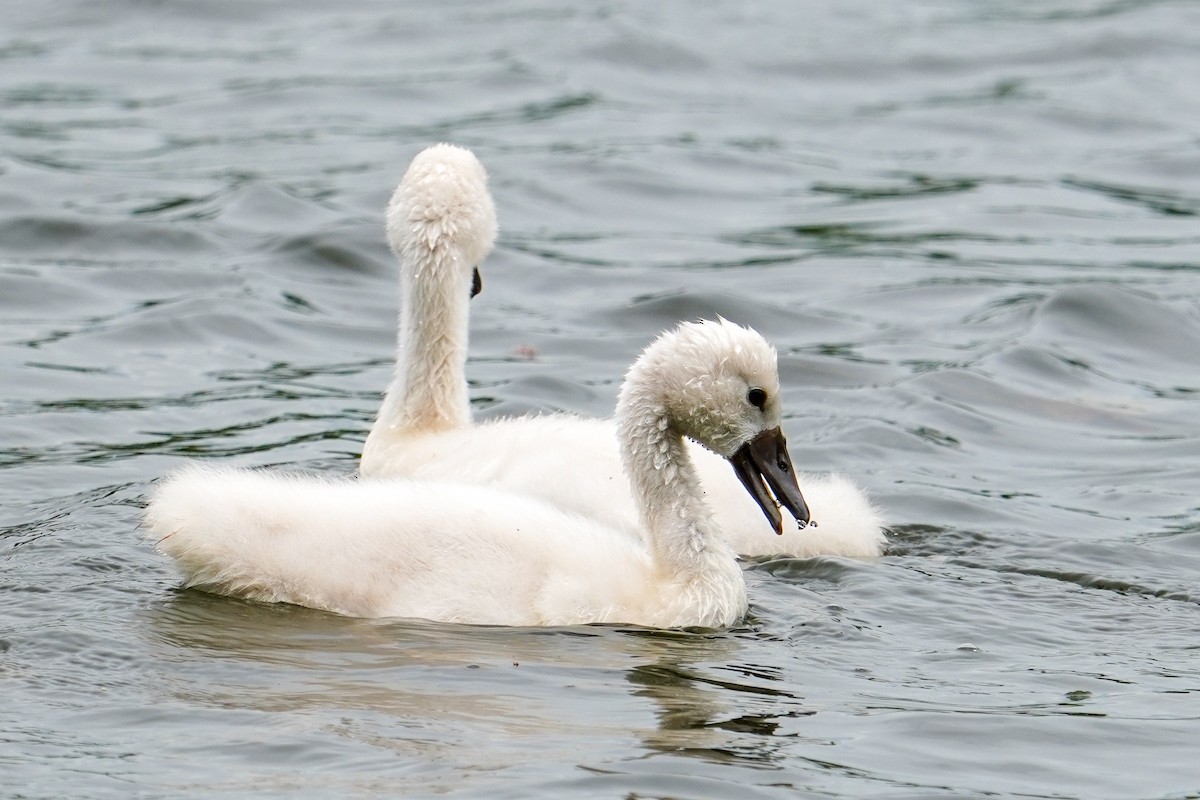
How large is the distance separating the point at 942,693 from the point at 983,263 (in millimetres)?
7664

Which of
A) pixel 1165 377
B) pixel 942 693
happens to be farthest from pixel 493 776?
pixel 1165 377

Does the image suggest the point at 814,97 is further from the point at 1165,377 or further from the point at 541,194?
the point at 1165,377

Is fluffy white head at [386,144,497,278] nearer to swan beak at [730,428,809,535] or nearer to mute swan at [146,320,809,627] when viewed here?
mute swan at [146,320,809,627]

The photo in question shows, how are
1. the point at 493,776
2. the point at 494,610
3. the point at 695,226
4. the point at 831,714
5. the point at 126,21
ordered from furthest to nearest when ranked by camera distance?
1. the point at 126,21
2. the point at 695,226
3. the point at 494,610
4. the point at 831,714
5. the point at 493,776

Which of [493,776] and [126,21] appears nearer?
[493,776]

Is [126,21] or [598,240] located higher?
[126,21]

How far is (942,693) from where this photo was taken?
21.2 feet

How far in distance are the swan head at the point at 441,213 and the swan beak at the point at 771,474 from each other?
2.01 m

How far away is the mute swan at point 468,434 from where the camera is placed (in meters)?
7.67

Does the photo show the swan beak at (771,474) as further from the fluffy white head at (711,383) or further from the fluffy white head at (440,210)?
the fluffy white head at (440,210)

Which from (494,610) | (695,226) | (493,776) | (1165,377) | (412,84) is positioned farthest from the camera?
(412,84)

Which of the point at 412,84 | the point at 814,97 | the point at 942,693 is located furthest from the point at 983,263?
the point at 942,693

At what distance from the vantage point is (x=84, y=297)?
12.4 m

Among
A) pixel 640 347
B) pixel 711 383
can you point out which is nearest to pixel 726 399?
pixel 711 383
